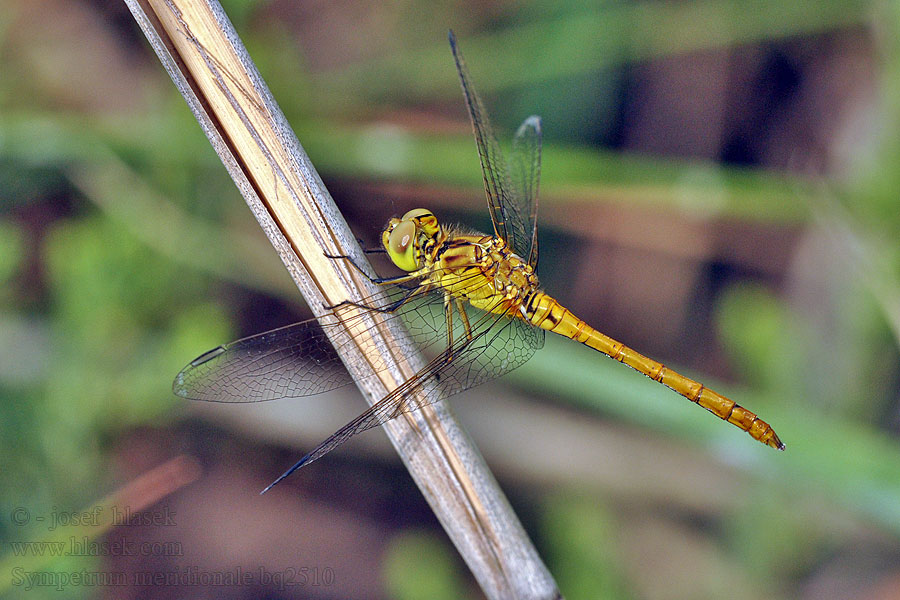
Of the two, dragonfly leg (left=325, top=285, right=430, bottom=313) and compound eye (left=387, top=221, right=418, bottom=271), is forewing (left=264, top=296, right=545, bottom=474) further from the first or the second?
compound eye (left=387, top=221, right=418, bottom=271)

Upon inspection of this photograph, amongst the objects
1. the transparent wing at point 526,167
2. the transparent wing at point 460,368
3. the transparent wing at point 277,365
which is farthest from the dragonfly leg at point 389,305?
the transparent wing at point 526,167

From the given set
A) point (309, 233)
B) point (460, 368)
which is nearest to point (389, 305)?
point (309, 233)

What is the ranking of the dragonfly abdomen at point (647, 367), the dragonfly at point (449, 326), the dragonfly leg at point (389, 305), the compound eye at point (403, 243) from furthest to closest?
the dragonfly abdomen at point (647, 367), the compound eye at point (403, 243), the dragonfly at point (449, 326), the dragonfly leg at point (389, 305)

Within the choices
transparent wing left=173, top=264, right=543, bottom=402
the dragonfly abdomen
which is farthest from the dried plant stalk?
the dragonfly abdomen

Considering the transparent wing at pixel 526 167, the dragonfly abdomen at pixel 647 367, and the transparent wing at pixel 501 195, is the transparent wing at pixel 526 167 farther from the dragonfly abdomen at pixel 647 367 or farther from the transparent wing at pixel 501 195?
the dragonfly abdomen at pixel 647 367

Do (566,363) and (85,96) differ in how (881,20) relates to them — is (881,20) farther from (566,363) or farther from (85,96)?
(85,96)

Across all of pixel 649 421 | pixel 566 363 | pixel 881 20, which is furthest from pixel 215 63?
A: pixel 881 20

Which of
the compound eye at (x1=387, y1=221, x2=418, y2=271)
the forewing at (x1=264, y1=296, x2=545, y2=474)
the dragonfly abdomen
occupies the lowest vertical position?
the dragonfly abdomen

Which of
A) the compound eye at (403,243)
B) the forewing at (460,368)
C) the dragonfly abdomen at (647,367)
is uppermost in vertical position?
the compound eye at (403,243)
